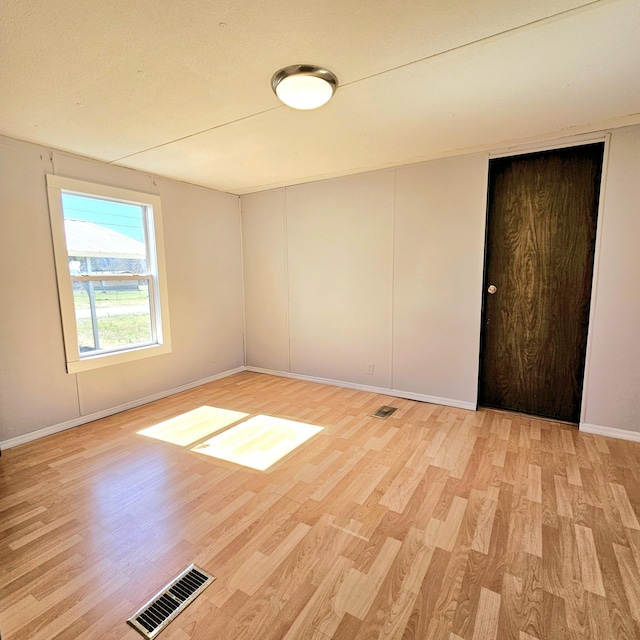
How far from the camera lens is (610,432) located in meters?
2.90

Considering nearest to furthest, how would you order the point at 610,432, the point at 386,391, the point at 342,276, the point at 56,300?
the point at 610,432
the point at 56,300
the point at 386,391
the point at 342,276

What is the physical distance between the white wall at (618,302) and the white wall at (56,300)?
13.4 ft

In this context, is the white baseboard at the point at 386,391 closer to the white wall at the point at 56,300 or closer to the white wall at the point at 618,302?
the white wall at the point at 56,300

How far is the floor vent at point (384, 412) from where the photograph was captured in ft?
11.0

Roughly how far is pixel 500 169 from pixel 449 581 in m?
3.37

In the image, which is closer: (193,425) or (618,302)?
(618,302)

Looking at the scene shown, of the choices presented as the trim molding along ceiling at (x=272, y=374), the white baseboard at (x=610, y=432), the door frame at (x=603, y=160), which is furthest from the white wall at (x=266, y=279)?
the white baseboard at (x=610, y=432)

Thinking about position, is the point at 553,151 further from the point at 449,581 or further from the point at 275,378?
the point at 275,378

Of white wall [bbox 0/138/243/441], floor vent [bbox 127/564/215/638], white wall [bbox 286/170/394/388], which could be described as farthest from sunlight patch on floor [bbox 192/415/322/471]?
white wall [bbox 0/138/243/441]

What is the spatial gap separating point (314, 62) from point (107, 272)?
282cm

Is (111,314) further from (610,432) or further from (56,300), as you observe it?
(610,432)

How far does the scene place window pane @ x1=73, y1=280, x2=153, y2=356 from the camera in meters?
3.28

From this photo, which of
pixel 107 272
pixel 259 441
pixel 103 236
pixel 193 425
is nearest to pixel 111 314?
pixel 107 272

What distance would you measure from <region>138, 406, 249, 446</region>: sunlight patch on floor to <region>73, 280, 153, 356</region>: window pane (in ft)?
3.41
